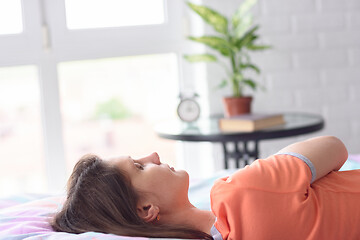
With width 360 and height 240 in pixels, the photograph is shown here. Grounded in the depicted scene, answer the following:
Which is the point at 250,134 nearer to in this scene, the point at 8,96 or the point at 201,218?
the point at 201,218

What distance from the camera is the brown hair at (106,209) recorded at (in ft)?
3.39

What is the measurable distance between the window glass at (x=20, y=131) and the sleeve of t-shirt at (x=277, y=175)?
1636 mm

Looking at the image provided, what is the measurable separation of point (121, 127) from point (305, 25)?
1.48 metres

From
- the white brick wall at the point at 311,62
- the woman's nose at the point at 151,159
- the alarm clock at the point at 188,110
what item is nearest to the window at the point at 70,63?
the white brick wall at the point at 311,62

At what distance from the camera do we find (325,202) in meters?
1.02

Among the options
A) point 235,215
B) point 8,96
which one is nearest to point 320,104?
point 8,96

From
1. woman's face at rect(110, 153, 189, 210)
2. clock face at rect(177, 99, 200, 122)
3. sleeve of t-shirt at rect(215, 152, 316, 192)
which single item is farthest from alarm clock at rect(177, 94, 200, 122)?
sleeve of t-shirt at rect(215, 152, 316, 192)

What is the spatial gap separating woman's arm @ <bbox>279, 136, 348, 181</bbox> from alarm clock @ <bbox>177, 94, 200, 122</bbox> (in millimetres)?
1026

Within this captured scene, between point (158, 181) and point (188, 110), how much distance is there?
42.8 inches

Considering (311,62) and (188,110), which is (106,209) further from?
(311,62)

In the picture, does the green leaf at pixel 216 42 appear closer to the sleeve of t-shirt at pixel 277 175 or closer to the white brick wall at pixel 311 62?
the white brick wall at pixel 311 62

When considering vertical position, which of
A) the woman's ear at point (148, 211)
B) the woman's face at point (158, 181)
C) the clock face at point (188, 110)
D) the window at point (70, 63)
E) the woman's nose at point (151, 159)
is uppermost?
the window at point (70, 63)

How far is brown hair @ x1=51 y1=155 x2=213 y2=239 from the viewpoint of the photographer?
103cm

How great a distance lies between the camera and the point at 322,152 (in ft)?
3.66
